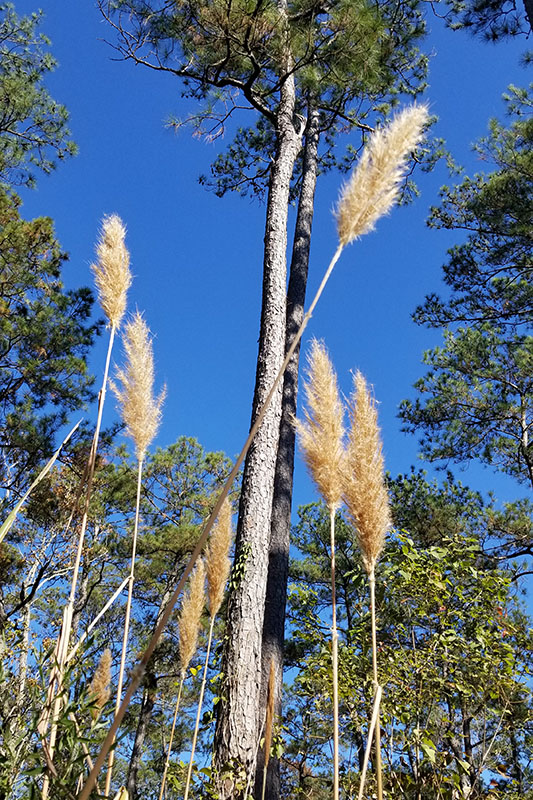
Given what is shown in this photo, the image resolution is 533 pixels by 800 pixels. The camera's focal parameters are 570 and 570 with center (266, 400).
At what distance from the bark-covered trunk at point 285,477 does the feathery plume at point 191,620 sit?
118 centimetres

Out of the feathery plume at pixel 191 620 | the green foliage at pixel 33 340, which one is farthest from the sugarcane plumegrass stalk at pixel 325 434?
the green foliage at pixel 33 340

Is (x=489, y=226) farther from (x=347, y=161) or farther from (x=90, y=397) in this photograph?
(x=90, y=397)

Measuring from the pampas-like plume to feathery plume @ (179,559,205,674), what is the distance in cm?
196

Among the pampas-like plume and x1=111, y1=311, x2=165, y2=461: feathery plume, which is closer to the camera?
the pampas-like plume

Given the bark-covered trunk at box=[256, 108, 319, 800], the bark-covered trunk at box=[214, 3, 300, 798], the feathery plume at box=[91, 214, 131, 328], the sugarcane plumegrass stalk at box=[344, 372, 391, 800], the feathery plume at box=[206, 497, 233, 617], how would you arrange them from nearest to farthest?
the sugarcane plumegrass stalk at box=[344, 372, 391, 800] < the feathery plume at box=[91, 214, 131, 328] < the feathery plume at box=[206, 497, 233, 617] < the bark-covered trunk at box=[214, 3, 300, 798] < the bark-covered trunk at box=[256, 108, 319, 800]

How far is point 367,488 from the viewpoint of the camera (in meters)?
1.60

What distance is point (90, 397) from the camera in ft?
23.6

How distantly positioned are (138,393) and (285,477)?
3288 mm

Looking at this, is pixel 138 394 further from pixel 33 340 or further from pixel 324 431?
pixel 33 340

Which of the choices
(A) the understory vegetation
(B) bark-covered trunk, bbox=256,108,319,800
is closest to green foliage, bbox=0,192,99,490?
(A) the understory vegetation

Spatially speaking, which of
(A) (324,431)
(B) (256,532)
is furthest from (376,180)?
(B) (256,532)

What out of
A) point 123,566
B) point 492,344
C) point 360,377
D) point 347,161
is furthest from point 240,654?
point 123,566

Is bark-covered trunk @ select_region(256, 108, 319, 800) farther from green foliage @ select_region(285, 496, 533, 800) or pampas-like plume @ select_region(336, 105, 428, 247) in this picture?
pampas-like plume @ select_region(336, 105, 428, 247)

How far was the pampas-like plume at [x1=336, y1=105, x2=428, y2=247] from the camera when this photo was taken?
1340 mm
